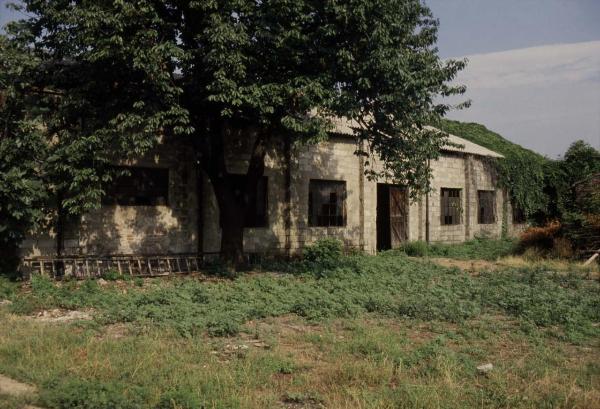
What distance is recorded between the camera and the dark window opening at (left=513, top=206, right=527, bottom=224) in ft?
79.2

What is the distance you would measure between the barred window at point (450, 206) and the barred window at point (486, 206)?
151cm

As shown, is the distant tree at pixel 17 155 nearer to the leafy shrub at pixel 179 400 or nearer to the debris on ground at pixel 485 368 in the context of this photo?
the leafy shrub at pixel 179 400

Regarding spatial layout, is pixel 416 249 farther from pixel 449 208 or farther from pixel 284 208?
pixel 284 208

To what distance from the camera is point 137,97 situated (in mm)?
10633

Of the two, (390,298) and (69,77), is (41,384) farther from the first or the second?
(69,77)

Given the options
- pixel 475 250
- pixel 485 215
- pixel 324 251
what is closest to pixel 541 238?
pixel 475 250

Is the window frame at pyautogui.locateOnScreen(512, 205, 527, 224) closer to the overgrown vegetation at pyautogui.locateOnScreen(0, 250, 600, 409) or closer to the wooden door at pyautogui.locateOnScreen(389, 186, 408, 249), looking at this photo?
the wooden door at pyautogui.locateOnScreen(389, 186, 408, 249)

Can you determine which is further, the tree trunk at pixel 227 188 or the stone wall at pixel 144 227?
the tree trunk at pixel 227 188

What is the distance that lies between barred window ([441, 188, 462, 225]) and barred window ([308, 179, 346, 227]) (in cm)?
581

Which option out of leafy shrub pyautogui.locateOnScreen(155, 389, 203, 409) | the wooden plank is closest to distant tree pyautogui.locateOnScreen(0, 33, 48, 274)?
leafy shrub pyautogui.locateOnScreen(155, 389, 203, 409)

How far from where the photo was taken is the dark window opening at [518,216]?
24.1 meters

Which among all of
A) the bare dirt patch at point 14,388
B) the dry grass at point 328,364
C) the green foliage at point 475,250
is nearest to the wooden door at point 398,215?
the green foliage at point 475,250

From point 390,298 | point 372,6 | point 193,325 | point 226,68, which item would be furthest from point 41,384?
point 372,6

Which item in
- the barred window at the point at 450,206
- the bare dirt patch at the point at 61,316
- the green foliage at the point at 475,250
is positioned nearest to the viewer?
the bare dirt patch at the point at 61,316
